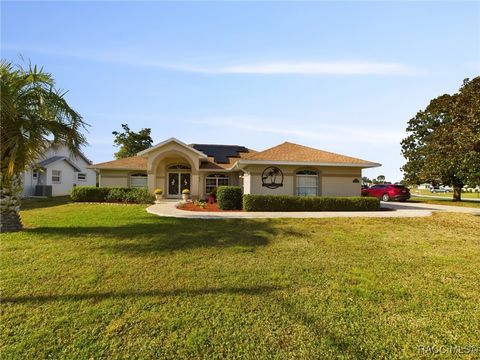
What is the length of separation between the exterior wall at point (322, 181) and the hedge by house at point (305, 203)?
2.34 metres

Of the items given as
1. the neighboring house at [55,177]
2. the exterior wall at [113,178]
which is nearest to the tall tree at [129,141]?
the neighboring house at [55,177]

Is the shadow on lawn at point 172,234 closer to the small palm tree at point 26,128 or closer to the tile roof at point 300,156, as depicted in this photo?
the small palm tree at point 26,128

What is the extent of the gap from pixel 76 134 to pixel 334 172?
1539 cm

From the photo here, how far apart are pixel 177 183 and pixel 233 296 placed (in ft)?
74.0

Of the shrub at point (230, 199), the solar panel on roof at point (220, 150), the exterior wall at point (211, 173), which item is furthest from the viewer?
the solar panel on roof at point (220, 150)

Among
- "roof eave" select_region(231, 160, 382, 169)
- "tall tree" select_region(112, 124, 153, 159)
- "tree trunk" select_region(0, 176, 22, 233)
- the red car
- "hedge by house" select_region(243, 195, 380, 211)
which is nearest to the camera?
"tree trunk" select_region(0, 176, 22, 233)

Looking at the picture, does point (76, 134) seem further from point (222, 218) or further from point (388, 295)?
point (388, 295)

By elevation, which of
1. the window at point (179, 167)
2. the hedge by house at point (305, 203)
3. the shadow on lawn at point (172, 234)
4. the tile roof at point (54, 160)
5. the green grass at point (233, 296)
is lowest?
the green grass at point (233, 296)

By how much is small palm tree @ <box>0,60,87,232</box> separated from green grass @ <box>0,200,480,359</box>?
1892 millimetres

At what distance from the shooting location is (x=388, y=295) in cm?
496

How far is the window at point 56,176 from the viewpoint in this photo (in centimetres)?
3036

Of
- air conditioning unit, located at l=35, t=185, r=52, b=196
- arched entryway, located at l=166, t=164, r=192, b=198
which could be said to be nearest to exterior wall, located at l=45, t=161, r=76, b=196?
air conditioning unit, located at l=35, t=185, r=52, b=196

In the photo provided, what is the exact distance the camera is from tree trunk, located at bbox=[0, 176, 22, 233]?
31.7ft

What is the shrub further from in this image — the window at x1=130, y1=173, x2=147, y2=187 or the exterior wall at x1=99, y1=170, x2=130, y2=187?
the exterior wall at x1=99, y1=170, x2=130, y2=187
